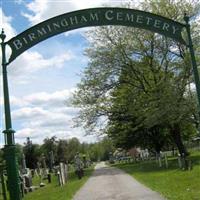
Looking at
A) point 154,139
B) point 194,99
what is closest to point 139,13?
point 194,99

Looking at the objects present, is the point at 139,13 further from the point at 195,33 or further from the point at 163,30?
the point at 195,33

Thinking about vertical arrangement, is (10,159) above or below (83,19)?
below

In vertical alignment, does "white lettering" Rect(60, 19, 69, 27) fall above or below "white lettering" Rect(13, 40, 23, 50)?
above

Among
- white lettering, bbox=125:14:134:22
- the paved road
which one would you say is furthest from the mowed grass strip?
white lettering, bbox=125:14:134:22

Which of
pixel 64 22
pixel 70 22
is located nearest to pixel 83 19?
pixel 70 22

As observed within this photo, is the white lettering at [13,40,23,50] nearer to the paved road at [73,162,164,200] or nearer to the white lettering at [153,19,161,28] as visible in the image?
the white lettering at [153,19,161,28]

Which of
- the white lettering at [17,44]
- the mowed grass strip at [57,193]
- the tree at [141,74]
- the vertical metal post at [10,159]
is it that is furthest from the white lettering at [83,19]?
the tree at [141,74]

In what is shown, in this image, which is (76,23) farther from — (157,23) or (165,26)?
(165,26)

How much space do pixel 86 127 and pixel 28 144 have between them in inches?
2333

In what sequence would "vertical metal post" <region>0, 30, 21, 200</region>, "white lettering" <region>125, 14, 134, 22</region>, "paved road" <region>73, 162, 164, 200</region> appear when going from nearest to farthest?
"vertical metal post" <region>0, 30, 21, 200</region> < "white lettering" <region>125, 14, 134, 22</region> < "paved road" <region>73, 162, 164, 200</region>

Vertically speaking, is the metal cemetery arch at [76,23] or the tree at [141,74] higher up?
the tree at [141,74]

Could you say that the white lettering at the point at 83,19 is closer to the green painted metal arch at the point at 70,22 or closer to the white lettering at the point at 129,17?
the green painted metal arch at the point at 70,22

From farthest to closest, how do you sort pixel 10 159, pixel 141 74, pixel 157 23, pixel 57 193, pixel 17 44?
pixel 141 74
pixel 57 193
pixel 157 23
pixel 17 44
pixel 10 159

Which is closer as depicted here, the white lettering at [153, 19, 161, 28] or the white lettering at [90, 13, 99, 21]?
the white lettering at [90, 13, 99, 21]
